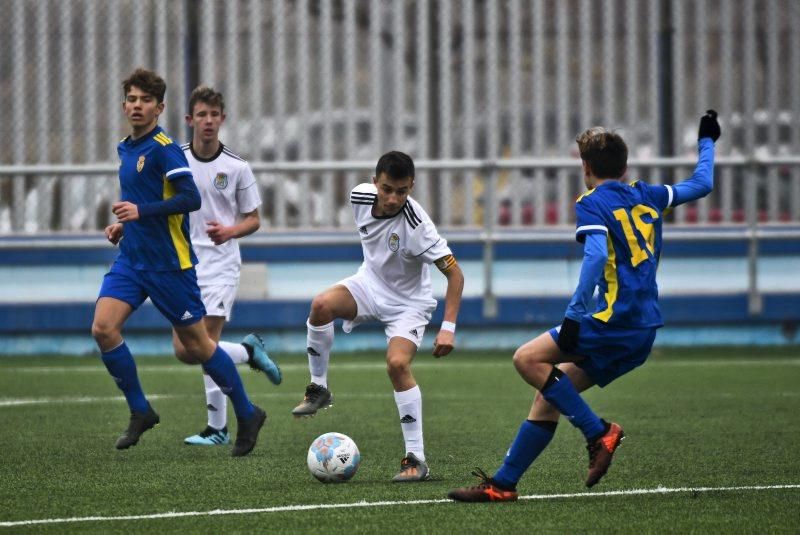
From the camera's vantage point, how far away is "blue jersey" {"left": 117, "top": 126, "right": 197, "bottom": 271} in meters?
7.09

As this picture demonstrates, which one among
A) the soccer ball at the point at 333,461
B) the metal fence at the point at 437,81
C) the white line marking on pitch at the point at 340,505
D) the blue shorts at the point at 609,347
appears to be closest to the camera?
the white line marking on pitch at the point at 340,505

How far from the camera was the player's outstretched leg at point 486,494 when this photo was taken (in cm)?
574

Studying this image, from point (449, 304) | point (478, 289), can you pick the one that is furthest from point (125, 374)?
point (478, 289)

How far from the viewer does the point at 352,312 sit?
7191 mm

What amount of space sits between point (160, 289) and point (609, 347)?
2.36 metres

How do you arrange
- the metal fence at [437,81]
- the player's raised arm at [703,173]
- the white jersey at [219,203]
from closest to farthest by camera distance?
1. the player's raised arm at [703,173]
2. the white jersey at [219,203]
3. the metal fence at [437,81]

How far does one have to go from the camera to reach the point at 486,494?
575 cm

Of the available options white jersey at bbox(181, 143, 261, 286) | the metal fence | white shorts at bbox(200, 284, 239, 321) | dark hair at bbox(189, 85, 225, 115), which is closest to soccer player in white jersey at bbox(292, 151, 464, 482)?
white shorts at bbox(200, 284, 239, 321)

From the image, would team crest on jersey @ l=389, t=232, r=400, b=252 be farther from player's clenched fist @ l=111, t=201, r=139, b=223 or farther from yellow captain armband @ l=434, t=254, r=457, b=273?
player's clenched fist @ l=111, t=201, r=139, b=223

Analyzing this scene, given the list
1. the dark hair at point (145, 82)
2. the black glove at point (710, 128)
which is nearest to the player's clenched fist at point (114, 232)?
the dark hair at point (145, 82)

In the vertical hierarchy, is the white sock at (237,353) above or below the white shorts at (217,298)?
below

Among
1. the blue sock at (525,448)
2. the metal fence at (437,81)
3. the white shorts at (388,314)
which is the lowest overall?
the blue sock at (525,448)

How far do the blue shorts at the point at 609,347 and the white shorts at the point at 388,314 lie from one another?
120 centimetres

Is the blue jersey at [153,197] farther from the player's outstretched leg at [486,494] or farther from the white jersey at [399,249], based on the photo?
the player's outstretched leg at [486,494]
